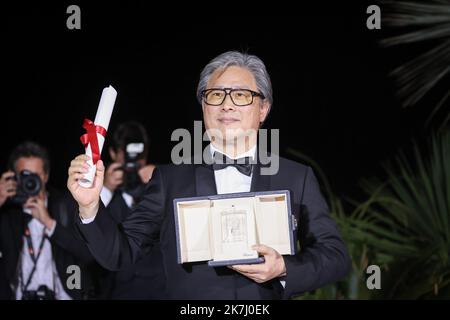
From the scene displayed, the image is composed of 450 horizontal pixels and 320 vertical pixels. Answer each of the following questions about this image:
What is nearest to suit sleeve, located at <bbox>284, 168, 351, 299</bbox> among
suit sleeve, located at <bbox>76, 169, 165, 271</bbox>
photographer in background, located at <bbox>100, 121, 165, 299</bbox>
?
suit sleeve, located at <bbox>76, 169, 165, 271</bbox>

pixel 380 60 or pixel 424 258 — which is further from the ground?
pixel 380 60

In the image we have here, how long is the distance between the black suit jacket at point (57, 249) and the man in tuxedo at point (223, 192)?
1953mm

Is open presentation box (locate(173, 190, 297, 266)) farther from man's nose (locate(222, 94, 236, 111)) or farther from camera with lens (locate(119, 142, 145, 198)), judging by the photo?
camera with lens (locate(119, 142, 145, 198))

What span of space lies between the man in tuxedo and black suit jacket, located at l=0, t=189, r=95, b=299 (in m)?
1.95

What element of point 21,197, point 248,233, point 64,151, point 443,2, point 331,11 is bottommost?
point 248,233

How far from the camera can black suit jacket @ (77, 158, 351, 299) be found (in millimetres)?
2432

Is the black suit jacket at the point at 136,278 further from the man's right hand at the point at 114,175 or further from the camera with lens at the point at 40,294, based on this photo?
the camera with lens at the point at 40,294

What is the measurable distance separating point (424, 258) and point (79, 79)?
2.28m

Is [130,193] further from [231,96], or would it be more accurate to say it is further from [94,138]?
[94,138]

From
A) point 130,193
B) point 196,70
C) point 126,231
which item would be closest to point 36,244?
point 130,193

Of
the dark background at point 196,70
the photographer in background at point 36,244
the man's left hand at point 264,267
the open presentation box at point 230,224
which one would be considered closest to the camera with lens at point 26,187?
the photographer in background at point 36,244

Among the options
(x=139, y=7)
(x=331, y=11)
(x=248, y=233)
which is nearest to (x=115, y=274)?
(x=139, y=7)

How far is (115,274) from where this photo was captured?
183 inches
